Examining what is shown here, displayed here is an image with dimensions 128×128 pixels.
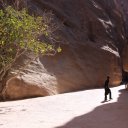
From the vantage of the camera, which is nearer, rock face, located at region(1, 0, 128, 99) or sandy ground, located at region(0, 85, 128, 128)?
sandy ground, located at region(0, 85, 128, 128)

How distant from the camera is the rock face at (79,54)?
26.3 meters

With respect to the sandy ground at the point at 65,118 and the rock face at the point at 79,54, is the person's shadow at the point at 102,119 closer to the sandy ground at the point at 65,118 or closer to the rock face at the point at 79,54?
the sandy ground at the point at 65,118

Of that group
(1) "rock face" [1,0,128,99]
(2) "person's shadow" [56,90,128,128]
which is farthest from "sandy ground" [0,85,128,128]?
(1) "rock face" [1,0,128,99]

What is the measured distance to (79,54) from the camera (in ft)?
113

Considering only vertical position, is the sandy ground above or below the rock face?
below

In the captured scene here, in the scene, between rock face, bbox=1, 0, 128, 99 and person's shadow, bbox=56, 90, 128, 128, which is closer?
person's shadow, bbox=56, 90, 128, 128

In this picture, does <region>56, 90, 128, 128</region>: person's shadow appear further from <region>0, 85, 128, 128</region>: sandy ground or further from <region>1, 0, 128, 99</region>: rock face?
<region>1, 0, 128, 99</region>: rock face

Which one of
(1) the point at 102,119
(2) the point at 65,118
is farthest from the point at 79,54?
(1) the point at 102,119

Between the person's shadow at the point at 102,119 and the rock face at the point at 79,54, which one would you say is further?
the rock face at the point at 79,54

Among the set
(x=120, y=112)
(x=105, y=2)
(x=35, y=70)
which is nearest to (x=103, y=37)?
(x=105, y=2)

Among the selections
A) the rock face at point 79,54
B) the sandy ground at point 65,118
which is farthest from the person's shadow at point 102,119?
the rock face at point 79,54

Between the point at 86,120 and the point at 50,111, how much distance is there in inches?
124

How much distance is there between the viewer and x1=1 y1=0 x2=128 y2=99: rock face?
26281 mm

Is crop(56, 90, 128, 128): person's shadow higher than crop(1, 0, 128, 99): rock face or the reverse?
the reverse
